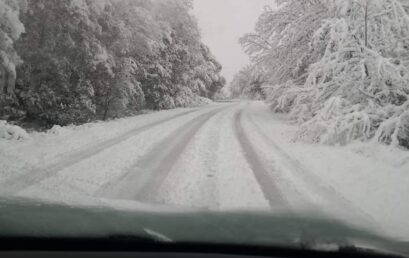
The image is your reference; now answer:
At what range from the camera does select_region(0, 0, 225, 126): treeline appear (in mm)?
17969

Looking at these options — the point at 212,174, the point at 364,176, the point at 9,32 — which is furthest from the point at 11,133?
the point at 364,176

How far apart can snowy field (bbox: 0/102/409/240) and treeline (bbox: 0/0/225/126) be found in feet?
15.4

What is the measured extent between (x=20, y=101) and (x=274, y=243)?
18512mm

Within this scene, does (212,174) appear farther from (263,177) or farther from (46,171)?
(46,171)

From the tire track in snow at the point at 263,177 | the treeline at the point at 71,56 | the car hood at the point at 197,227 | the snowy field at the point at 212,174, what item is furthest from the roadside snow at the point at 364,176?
the treeline at the point at 71,56

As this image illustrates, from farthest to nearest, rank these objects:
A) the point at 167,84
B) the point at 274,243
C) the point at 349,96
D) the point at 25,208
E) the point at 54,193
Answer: the point at 167,84 < the point at 349,96 < the point at 54,193 < the point at 25,208 < the point at 274,243

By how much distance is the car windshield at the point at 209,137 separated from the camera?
3443mm

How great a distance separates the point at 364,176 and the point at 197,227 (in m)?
7.21

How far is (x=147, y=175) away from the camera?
9250 millimetres

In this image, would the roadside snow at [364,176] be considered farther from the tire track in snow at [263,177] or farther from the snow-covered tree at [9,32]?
the snow-covered tree at [9,32]

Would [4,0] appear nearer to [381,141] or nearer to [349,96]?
[349,96]

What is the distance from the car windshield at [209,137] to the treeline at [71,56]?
0.06 meters

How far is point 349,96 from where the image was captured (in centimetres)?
1528

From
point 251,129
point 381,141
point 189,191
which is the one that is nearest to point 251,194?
point 189,191
